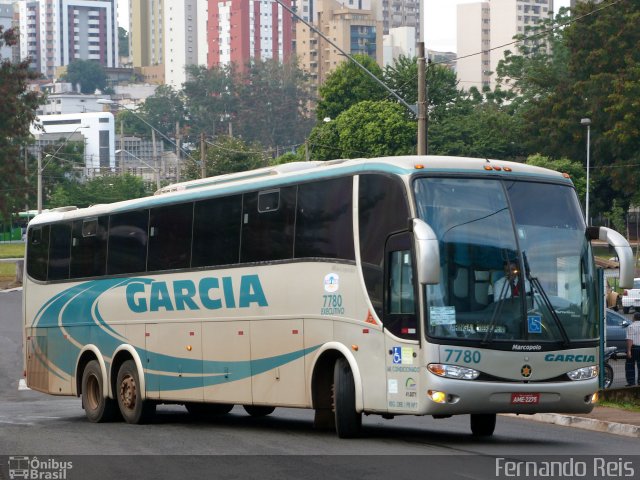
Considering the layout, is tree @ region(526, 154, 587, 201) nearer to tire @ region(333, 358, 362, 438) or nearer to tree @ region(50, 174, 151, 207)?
tree @ region(50, 174, 151, 207)

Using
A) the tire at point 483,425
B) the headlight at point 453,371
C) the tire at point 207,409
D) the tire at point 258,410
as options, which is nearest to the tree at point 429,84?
the tire at point 207,409

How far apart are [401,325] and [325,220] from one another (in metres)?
2.03

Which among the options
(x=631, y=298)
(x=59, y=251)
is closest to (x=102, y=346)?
(x=59, y=251)

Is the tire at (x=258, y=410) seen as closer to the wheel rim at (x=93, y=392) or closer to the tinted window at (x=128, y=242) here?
the wheel rim at (x=93, y=392)

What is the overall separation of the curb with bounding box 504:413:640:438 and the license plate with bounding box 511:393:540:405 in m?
4.20

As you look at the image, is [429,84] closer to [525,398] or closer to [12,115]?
[12,115]

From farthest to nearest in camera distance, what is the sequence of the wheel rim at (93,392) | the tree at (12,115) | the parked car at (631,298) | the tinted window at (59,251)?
the tree at (12,115) → the parked car at (631,298) → the tinted window at (59,251) → the wheel rim at (93,392)

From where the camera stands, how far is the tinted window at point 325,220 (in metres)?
15.6

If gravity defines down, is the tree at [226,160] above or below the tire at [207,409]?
above

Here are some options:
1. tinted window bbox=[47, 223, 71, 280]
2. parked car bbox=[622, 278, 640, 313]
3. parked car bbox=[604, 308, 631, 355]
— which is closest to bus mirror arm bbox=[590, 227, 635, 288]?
tinted window bbox=[47, 223, 71, 280]

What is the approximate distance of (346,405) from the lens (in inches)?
594

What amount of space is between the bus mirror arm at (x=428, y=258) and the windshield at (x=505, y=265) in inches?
21.2

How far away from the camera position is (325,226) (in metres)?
15.9
